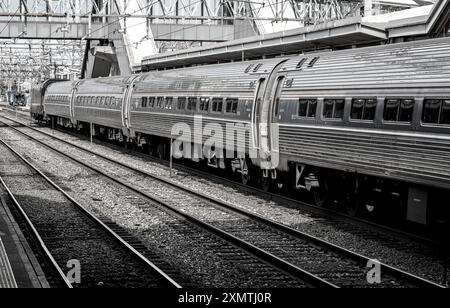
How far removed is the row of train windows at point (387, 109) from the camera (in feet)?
37.3

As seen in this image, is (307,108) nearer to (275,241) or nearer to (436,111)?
(275,241)

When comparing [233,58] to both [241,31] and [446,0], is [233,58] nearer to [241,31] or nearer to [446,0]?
[446,0]

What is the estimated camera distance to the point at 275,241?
12586 millimetres

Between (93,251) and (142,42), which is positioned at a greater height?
(142,42)

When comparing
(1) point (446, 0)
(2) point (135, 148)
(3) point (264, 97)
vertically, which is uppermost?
(1) point (446, 0)

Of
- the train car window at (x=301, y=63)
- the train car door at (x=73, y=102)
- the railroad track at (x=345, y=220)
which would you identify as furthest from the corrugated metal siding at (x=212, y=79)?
the train car door at (x=73, y=102)

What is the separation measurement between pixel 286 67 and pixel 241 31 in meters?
29.3

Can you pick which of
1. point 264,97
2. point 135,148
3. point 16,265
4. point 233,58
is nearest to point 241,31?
point 135,148

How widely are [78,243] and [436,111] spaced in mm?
5948

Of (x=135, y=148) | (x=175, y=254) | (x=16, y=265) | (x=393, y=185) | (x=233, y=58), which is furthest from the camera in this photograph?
(x=135, y=148)

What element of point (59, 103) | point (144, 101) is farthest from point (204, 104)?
point (59, 103)

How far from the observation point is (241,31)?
151ft

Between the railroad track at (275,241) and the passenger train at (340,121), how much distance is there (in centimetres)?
164
